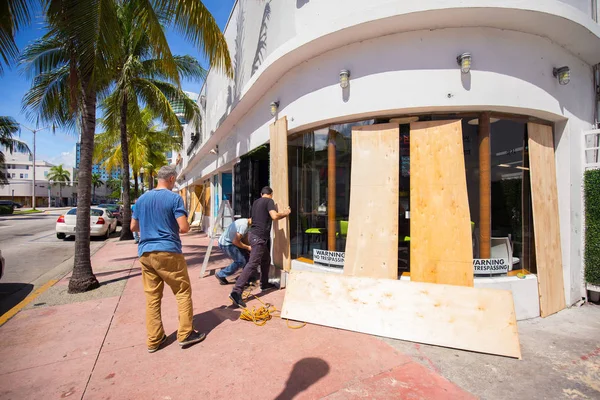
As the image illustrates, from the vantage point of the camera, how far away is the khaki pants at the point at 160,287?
10.5ft

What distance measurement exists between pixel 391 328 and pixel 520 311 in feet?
7.08

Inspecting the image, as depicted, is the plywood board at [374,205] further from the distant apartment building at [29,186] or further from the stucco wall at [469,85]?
the distant apartment building at [29,186]

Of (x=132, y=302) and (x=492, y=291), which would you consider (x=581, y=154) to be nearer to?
(x=492, y=291)

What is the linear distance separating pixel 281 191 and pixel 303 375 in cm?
339

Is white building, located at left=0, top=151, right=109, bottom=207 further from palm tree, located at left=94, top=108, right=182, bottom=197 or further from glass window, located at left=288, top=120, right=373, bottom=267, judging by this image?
glass window, located at left=288, top=120, right=373, bottom=267

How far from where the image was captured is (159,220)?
127 inches

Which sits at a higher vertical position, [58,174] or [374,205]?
[58,174]

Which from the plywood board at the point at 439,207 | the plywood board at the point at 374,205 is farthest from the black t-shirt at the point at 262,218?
the plywood board at the point at 439,207

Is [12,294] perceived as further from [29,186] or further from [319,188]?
[29,186]

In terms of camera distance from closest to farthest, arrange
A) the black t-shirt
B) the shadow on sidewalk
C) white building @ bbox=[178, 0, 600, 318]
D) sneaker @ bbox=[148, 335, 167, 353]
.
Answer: sneaker @ bbox=[148, 335, 167, 353], the shadow on sidewalk, white building @ bbox=[178, 0, 600, 318], the black t-shirt

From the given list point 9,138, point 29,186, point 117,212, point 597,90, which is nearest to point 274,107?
point 597,90

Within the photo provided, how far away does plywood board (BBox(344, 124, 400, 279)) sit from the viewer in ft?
14.0

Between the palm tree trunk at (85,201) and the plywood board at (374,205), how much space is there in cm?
499

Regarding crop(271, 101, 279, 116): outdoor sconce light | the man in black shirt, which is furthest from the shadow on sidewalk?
crop(271, 101, 279, 116): outdoor sconce light
